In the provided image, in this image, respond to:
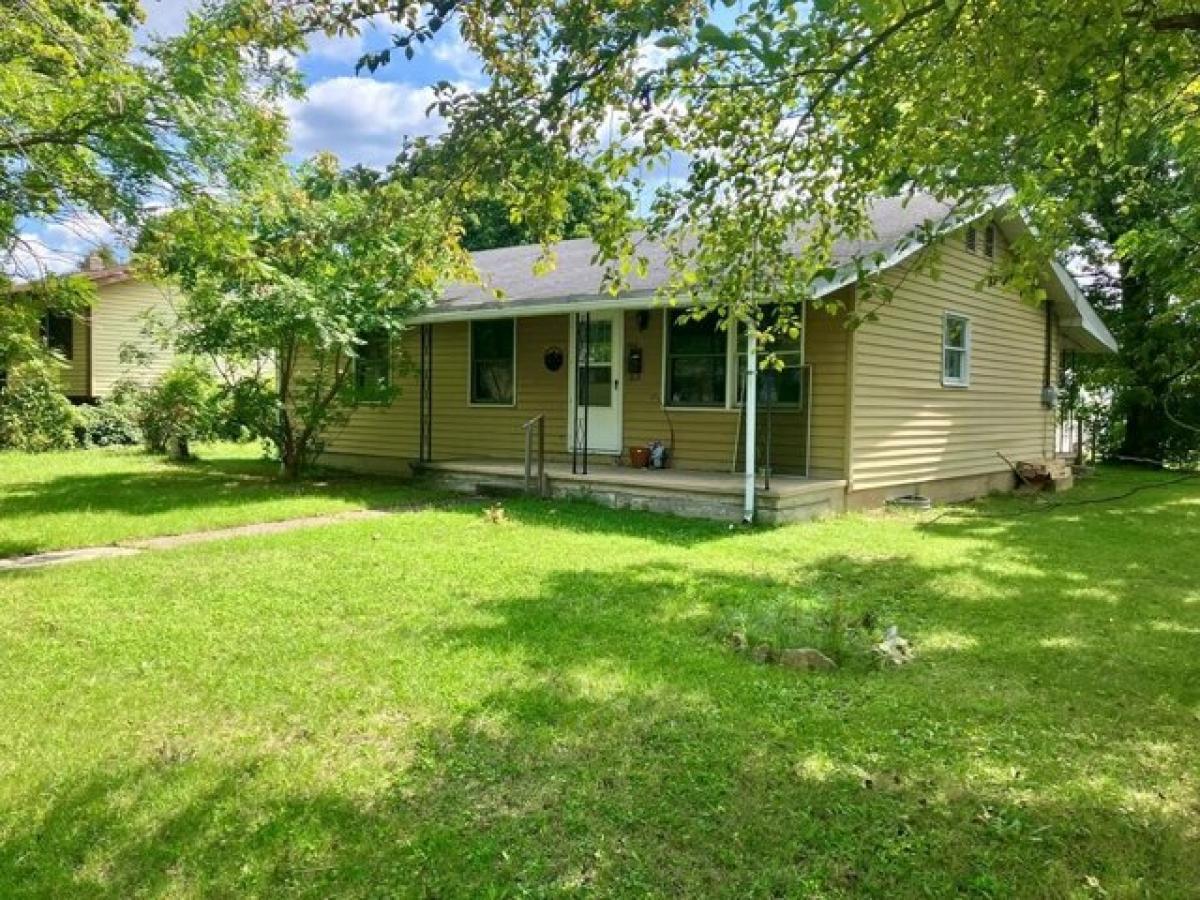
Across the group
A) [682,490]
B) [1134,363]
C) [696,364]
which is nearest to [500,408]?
[696,364]

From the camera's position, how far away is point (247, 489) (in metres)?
10.9

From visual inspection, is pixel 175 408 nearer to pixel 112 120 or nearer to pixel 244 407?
pixel 244 407

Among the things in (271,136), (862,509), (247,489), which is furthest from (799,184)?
(247,489)

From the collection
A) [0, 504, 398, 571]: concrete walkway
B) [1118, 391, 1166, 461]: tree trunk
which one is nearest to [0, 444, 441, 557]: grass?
[0, 504, 398, 571]: concrete walkway

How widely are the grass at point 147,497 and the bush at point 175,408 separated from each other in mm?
914

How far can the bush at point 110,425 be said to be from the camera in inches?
718

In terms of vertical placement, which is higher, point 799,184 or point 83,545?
point 799,184

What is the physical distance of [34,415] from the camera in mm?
17078

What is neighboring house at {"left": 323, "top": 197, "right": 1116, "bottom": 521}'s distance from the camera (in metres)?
9.41

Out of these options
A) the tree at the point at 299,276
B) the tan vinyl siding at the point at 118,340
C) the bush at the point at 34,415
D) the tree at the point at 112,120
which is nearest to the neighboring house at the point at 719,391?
the tree at the point at 299,276

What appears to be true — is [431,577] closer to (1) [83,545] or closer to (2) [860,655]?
(2) [860,655]

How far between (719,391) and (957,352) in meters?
3.88

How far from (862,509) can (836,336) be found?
78.8 inches

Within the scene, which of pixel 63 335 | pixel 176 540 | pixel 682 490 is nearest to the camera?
pixel 176 540
